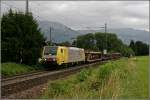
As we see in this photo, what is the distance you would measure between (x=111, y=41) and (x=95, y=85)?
108758 mm

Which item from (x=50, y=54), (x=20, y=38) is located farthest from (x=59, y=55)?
(x=20, y=38)

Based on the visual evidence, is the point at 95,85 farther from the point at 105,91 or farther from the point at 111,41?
the point at 111,41

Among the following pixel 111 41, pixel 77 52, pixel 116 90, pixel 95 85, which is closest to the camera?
pixel 116 90

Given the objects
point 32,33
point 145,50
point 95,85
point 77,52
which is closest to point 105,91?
point 95,85

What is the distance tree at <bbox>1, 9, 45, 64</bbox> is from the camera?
37.8 metres

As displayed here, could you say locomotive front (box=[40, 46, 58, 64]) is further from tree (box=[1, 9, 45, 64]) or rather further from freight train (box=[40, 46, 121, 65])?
tree (box=[1, 9, 45, 64])

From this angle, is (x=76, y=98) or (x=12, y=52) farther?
(x=12, y=52)

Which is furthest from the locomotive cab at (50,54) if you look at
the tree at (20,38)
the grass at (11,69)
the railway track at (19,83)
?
the railway track at (19,83)

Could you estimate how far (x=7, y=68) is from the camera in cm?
3161

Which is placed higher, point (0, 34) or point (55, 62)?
point (0, 34)

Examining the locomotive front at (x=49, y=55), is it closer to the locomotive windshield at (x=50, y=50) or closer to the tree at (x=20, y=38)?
the locomotive windshield at (x=50, y=50)

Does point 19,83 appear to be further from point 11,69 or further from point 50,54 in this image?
point 50,54

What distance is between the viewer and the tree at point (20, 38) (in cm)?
3778

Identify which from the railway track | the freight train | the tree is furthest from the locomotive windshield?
the railway track
